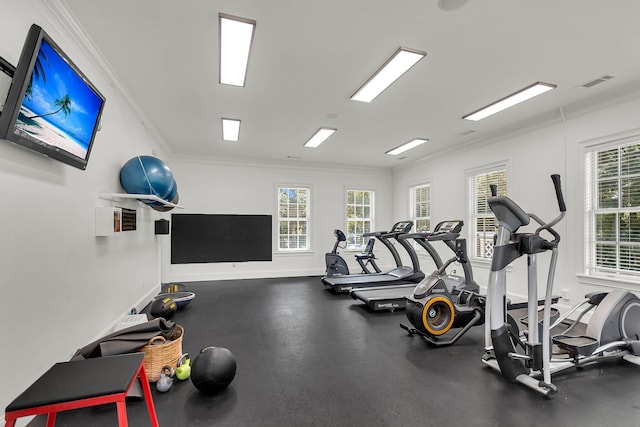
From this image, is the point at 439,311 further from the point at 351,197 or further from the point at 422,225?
the point at 351,197

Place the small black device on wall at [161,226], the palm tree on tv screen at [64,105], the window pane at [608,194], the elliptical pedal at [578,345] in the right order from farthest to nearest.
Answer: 1. the small black device on wall at [161,226]
2. the window pane at [608,194]
3. the elliptical pedal at [578,345]
4. the palm tree on tv screen at [64,105]

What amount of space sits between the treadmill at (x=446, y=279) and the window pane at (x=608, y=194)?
1.75 meters

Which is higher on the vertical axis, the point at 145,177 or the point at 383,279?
the point at 145,177

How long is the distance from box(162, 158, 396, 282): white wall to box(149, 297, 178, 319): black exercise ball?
2779mm

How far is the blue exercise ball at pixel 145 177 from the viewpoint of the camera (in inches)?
142

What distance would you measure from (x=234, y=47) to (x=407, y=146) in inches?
175

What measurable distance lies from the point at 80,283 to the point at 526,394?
3.80 meters

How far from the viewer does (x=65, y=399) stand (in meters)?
1.24

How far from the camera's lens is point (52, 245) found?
2.27 meters

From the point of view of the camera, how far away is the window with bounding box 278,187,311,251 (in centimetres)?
788

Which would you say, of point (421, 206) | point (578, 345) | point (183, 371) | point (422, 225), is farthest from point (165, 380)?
point (421, 206)

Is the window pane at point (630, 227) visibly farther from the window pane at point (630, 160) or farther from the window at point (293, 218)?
the window at point (293, 218)

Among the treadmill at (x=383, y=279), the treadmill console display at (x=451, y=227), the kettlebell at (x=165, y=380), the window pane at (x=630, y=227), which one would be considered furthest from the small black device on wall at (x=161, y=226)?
the window pane at (x=630, y=227)

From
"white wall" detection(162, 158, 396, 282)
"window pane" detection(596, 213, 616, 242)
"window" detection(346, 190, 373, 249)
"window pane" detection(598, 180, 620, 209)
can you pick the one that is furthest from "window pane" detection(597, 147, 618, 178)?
"window" detection(346, 190, 373, 249)
